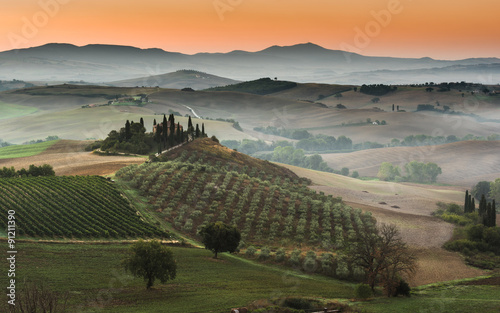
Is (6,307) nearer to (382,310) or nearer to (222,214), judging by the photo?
(382,310)

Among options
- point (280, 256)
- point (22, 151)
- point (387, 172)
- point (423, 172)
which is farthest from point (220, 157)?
point (423, 172)

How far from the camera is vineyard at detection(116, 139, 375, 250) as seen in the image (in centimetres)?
6606

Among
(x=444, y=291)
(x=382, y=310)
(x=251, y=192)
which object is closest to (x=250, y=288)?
(x=382, y=310)

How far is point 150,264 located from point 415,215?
59427 millimetres

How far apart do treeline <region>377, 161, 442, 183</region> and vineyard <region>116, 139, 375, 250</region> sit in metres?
80.4

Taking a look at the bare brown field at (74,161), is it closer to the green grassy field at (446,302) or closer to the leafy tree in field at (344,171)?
the green grassy field at (446,302)

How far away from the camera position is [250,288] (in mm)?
42500

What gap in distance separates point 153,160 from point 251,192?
23.8 m

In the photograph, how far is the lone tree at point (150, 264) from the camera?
4128 centimetres

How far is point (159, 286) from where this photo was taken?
42312 millimetres

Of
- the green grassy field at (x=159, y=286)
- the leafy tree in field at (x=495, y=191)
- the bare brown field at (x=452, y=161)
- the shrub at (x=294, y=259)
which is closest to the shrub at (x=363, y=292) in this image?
the green grassy field at (x=159, y=286)

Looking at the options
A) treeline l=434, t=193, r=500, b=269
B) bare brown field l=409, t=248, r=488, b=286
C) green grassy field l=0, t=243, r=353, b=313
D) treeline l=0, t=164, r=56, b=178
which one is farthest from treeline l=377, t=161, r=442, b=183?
green grassy field l=0, t=243, r=353, b=313

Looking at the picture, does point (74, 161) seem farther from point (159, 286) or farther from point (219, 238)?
point (159, 286)

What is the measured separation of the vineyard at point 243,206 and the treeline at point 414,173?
8037 centimetres
